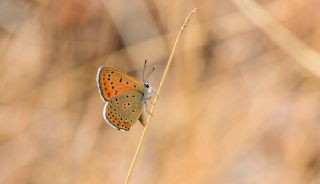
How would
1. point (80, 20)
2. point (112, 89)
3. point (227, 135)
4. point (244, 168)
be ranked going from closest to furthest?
point (112, 89) < point (227, 135) < point (244, 168) < point (80, 20)

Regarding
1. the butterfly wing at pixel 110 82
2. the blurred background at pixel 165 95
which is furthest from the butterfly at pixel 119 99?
the blurred background at pixel 165 95

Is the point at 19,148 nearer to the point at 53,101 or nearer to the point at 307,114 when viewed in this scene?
the point at 53,101

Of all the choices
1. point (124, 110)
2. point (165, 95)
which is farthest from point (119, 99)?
point (165, 95)

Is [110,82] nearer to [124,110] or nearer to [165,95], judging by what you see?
[124,110]

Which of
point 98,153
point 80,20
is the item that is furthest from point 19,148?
point 80,20

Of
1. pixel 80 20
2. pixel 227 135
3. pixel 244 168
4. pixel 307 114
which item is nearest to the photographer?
pixel 227 135

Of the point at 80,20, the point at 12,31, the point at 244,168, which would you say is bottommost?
the point at 244,168
